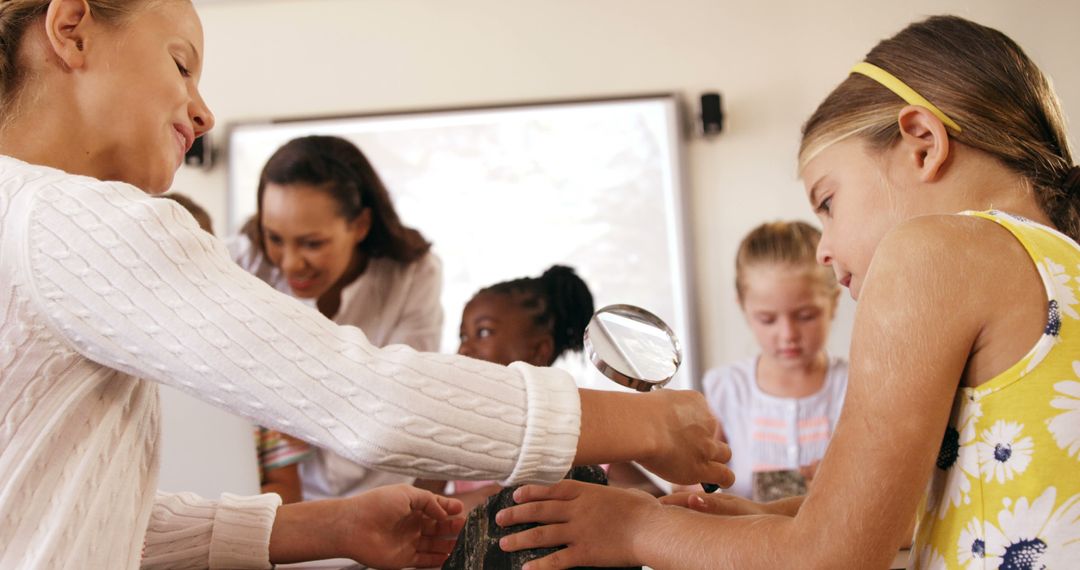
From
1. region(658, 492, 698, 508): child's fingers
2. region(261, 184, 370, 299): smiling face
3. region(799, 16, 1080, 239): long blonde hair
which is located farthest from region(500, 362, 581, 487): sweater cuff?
region(261, 184, 370, 299): smiling face

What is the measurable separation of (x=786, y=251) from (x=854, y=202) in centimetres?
143

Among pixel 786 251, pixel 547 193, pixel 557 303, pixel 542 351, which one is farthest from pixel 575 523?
pixel 547 193

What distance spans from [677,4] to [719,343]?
Answer: 1225 millimetres

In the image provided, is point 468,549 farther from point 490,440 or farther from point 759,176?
point 759,176

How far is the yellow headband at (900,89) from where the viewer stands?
97 centimetres

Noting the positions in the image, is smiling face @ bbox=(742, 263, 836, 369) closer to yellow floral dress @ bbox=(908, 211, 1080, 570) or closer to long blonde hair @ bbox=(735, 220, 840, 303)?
long blonde hair @ bbox=(735, 220, 840, 303)

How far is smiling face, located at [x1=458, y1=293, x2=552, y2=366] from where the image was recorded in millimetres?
2258

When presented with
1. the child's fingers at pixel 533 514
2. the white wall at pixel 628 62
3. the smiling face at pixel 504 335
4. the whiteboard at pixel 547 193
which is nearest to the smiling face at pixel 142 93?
the child's fingers at pixel 533 514

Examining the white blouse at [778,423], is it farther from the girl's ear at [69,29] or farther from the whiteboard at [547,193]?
the girl's ear at [69,29]

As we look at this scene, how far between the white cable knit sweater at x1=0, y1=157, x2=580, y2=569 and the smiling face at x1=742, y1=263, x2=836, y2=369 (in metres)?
1.72

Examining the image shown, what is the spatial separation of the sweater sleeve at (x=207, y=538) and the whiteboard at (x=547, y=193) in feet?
7.67

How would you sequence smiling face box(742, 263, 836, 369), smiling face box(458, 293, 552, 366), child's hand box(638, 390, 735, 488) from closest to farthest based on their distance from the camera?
child's hand box(638, 390, 735, 488), smiling face box(458, 293, 552, 366), smiling face box(742, 263, 836, 369)

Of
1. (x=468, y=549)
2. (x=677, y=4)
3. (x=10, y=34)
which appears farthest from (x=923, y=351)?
(x=677, y=4)

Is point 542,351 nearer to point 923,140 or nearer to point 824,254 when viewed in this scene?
point 824,254
